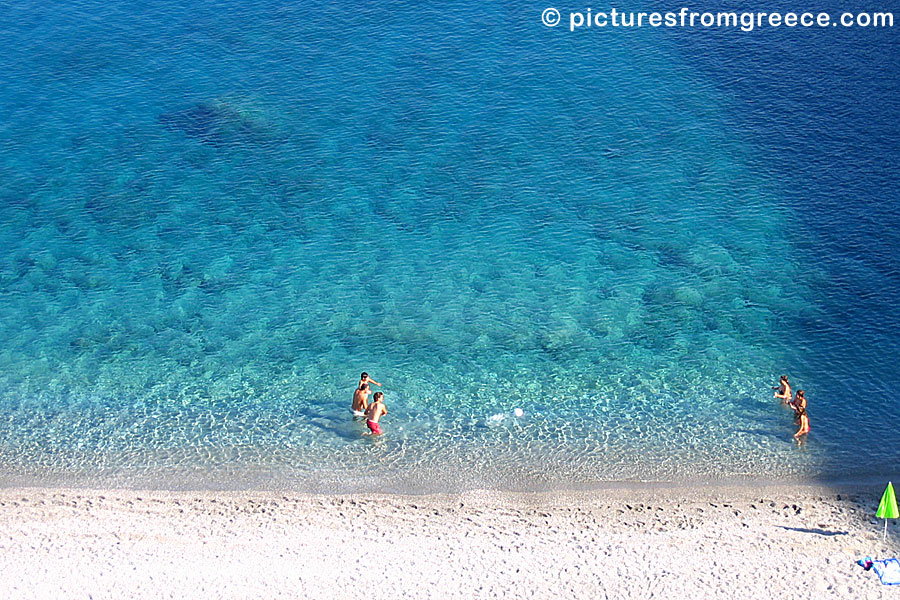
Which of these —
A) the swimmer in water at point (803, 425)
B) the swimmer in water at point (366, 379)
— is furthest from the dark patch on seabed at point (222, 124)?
the swimmer in water at point (803, 425)

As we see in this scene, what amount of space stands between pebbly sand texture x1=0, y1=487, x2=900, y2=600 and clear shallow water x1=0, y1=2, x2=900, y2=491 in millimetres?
1193

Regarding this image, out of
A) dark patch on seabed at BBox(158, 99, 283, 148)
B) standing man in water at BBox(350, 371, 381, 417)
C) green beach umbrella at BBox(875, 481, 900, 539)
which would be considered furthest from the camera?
dark patch on seabed at BBox(158, 99, 283, 148)

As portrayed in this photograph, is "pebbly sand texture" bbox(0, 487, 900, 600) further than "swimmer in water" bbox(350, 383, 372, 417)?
No

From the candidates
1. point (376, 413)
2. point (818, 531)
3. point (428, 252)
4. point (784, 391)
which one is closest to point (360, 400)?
point (376, 413)

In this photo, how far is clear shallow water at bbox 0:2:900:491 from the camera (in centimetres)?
3077

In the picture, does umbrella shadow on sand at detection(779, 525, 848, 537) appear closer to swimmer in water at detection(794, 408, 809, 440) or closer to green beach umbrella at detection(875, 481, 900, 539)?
green beach umbrella at detection(875, 481, 900, 539)

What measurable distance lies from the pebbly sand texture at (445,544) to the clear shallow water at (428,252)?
47.0 inches

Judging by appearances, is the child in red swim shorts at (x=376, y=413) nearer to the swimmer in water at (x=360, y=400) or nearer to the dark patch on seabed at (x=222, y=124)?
the swimmer in water at (x=360, y=400)

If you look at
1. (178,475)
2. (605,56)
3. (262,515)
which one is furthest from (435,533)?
(605,56)

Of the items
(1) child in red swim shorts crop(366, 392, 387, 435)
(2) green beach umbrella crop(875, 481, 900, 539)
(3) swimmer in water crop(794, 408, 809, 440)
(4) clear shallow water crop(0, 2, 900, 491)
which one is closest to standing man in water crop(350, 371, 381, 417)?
(1) child in red swim shorts crop(366, 392, 387, 435)

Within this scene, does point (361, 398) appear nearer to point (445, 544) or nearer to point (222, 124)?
point (445, 544)

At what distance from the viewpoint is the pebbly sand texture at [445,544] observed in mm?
24766

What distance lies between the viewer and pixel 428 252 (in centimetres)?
3950

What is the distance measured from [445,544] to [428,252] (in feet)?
51.5
